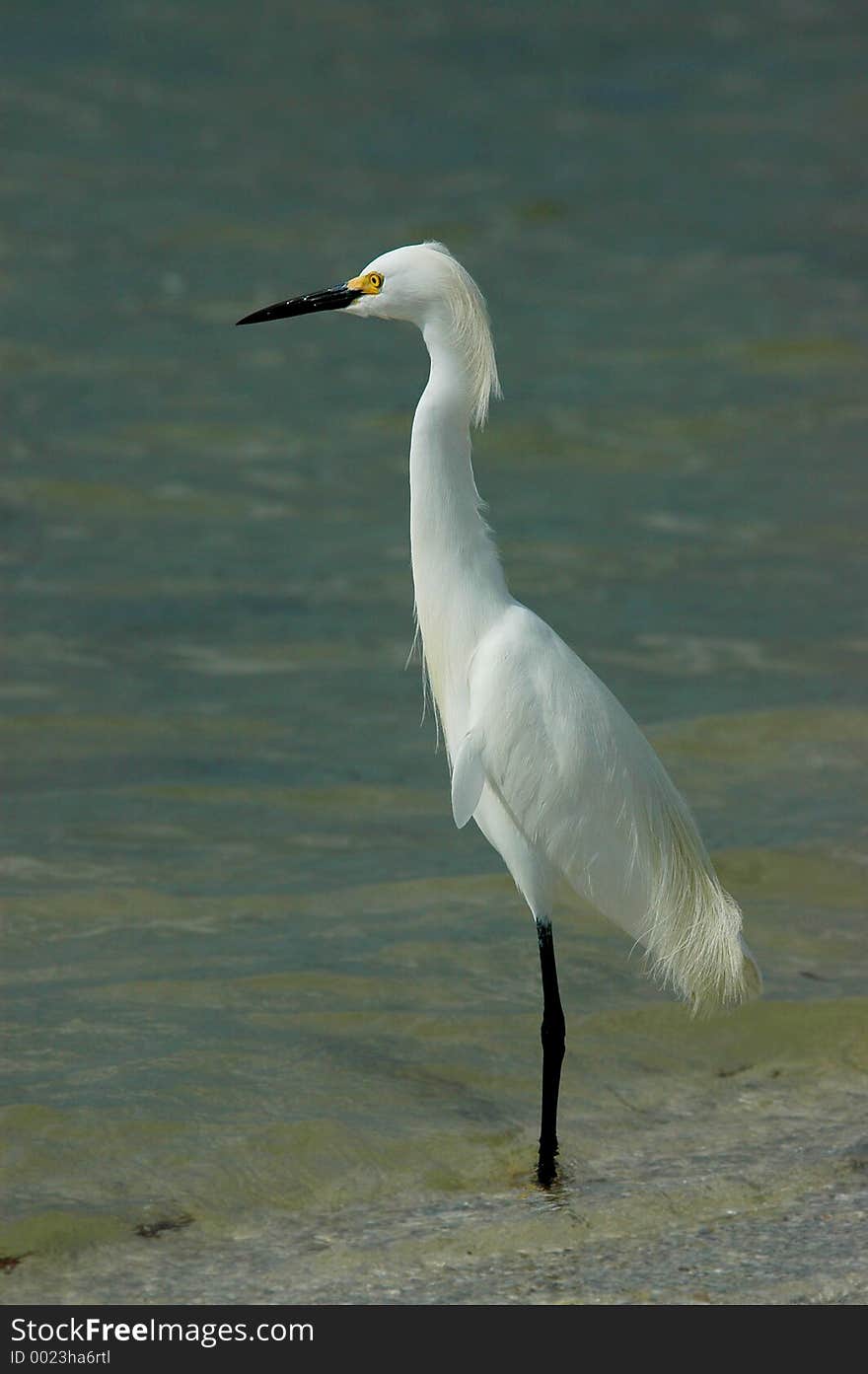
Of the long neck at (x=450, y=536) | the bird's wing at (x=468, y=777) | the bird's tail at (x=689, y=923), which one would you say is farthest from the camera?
the bird's tail at (x=689, y=923)

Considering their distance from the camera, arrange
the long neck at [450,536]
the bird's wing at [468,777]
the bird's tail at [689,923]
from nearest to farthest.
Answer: the bird's wing at [468,777] → the long neck at [450,536] → the bird's tail at [689,923]

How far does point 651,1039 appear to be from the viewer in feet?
16.0

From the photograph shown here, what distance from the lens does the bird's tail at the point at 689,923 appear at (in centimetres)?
423

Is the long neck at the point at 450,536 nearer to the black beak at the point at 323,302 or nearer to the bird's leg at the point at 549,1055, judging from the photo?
the black beak at the point at 323,302

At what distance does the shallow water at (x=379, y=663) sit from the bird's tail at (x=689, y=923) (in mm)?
339

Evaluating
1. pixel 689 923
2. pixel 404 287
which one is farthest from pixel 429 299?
pixel 689 923

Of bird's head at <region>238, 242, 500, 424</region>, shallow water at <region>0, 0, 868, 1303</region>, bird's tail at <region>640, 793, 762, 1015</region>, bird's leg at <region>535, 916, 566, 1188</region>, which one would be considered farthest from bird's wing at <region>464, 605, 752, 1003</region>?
bird's head at <region>238, 242, 500, 424</region>

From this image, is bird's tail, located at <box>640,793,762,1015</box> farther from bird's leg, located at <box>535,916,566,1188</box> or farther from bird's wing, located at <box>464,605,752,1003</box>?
bird's leg, located at <box>535,916,566,1188</box>

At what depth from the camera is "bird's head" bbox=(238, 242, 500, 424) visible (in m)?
3.97

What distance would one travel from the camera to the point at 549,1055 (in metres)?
4.18

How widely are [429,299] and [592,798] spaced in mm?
1109

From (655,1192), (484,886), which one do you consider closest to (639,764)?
(655,1192)

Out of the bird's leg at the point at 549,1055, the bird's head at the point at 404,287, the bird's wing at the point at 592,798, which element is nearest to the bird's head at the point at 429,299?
the bird's head at the point at 404,287

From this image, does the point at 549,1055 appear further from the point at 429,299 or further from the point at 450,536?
the point at 429,299
